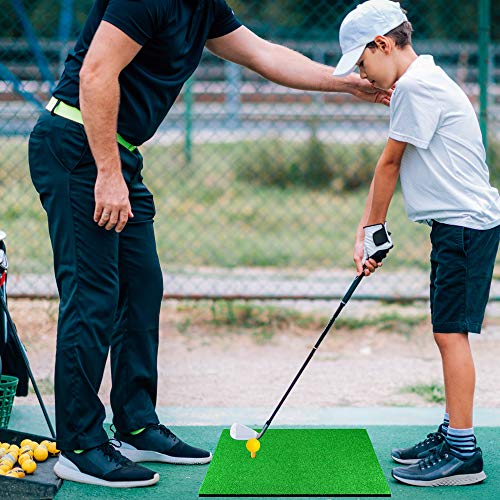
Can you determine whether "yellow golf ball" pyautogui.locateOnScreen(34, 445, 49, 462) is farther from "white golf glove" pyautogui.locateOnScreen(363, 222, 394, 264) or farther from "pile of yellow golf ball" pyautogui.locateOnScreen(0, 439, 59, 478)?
"white golf glove" pyautogui.locateOnScreen(363, 222, 394, 264)

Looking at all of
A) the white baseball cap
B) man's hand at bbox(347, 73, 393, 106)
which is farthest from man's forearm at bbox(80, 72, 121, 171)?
man's hand at bbox(347, 73, 393, 106)

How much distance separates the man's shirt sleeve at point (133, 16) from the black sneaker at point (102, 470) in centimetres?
150

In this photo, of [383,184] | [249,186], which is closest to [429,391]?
[383,184]

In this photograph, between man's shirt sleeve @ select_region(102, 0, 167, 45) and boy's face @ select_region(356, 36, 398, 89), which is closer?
man's shirt sleeve @ select_region(102, 0, 167, 45)

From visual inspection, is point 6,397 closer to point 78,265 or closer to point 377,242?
point 78,265

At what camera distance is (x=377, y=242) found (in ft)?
11.9

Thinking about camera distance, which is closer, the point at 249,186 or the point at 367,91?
the point at 367,91

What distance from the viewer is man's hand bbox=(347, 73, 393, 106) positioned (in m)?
4.06

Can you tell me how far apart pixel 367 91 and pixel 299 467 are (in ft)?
5.14

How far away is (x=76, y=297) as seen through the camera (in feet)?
11.6

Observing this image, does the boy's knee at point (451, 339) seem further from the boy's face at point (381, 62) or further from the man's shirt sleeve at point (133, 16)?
the man's shirt sleeve at point (133, 16)

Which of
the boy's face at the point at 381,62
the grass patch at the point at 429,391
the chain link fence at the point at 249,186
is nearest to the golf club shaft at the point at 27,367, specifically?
the boy's face at the point at 381,62

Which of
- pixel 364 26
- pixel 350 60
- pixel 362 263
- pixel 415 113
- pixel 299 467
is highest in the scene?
pixel 364 26

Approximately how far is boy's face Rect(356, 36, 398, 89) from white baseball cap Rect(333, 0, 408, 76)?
32 millimetres
